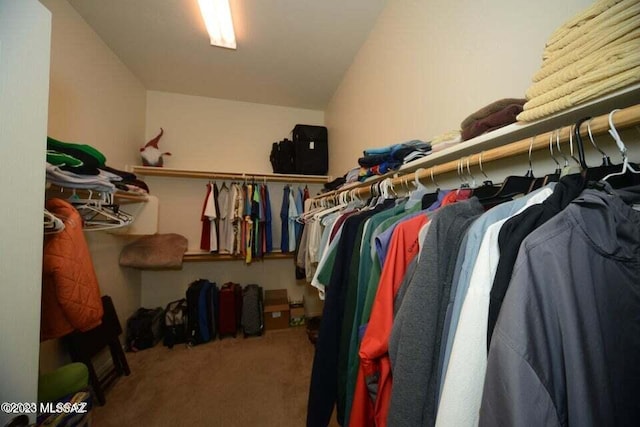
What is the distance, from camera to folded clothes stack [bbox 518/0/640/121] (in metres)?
0.39

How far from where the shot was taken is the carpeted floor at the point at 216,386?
1489 mm

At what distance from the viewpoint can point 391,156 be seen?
1054mm

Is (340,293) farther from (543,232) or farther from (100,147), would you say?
(100,147)

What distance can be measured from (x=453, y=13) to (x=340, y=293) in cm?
129

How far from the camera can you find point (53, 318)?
92 centimetres

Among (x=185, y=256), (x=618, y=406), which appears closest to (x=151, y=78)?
(x=185, y=256)

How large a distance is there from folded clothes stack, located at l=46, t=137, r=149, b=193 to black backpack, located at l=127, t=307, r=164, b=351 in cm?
166

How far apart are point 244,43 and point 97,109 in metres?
1.29

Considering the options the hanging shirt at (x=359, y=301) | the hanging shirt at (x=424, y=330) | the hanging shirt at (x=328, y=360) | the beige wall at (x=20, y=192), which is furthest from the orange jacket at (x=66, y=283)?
the hanging shirt at (x=424, y=330)

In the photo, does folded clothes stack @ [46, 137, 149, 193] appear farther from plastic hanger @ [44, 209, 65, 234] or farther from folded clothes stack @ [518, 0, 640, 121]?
folded clothes stack @ [518, 0, 640, 121]

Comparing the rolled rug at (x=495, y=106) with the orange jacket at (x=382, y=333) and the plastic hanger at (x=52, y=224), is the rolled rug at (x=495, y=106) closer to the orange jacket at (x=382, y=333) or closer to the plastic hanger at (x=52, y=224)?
the orange jacket at (x=382, y=333)

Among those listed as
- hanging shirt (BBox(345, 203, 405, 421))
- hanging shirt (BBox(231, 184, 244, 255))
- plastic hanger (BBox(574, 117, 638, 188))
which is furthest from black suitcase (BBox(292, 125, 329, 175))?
plastic hanger (BBox(574, 117, 638, 188))

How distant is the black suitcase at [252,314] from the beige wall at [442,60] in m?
1.95

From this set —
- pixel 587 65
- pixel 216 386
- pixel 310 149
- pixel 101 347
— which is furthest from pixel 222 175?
pixel 587 65
